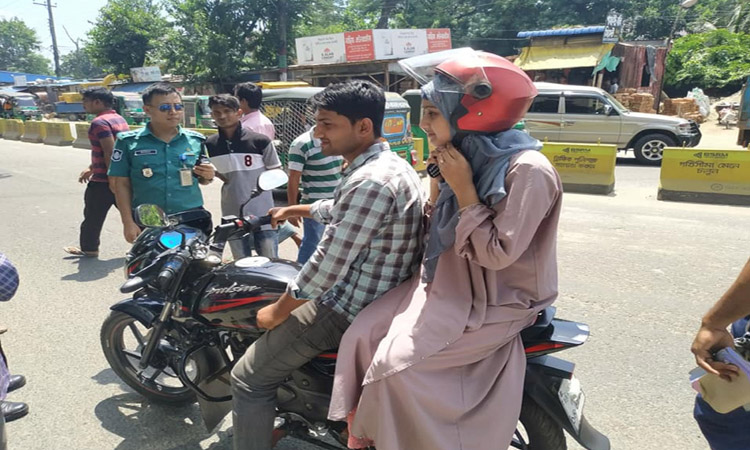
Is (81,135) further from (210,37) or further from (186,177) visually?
(186,177)

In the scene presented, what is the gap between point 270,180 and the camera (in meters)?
2.46

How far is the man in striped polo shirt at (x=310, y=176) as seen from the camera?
4121 mm

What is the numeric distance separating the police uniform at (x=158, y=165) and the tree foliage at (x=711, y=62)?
25676 millimetres

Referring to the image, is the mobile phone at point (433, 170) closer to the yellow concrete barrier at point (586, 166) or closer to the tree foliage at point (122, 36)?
the yellow concrete barrier at point (586, 166)

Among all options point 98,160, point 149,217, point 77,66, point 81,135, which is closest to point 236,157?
point 149,217

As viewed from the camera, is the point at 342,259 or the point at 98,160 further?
the point at 98,160

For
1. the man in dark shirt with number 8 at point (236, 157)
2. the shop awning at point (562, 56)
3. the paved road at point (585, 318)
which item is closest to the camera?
the paved road at point (585, 318)

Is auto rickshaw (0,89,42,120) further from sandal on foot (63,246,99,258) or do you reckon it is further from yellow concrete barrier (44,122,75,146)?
sandal on foot (63,246,99,258)

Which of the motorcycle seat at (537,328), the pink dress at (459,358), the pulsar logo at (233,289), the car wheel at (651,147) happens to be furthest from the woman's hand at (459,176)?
A: the car wheel at (651,147)

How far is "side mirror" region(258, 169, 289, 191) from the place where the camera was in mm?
2432

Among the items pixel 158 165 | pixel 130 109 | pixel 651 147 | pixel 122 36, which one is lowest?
pixel 651 147

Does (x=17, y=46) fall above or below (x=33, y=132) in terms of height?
above

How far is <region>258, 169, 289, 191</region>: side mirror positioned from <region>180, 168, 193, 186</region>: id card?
1.45 m

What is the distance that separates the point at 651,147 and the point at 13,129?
22.9 m
